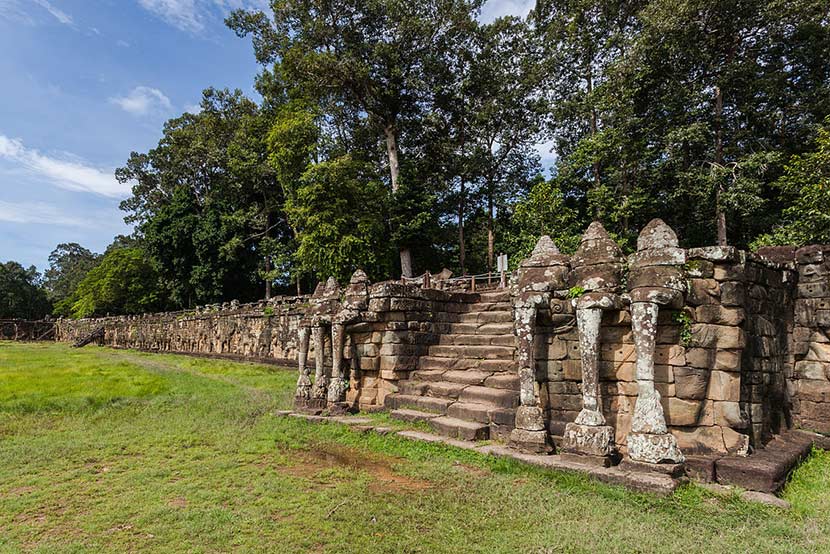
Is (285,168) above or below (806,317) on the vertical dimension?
above

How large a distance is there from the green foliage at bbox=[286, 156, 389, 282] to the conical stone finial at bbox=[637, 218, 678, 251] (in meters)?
18.1

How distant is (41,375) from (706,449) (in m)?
15.7

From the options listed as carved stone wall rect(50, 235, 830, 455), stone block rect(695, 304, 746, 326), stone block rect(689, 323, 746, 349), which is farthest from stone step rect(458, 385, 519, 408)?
stone block rect(695, 304, 746, 326)

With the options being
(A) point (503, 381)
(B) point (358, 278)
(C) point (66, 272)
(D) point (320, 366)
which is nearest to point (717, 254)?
(A) point (503, 381)

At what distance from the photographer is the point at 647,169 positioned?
64.7ft

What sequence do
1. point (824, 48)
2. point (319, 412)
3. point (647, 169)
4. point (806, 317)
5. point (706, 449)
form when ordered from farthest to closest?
point (647, 169) → point (824, 48) → point (319, 412) → point (806, 317) → point (706, 449)

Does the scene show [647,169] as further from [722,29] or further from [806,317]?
[806,317]

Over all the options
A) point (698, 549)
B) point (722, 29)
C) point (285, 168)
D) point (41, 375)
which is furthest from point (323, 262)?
point (698, 549)

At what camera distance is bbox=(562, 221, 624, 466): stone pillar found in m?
5.00

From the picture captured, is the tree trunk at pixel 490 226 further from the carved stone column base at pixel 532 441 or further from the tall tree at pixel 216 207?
the carved stone column base at pixel 532 441

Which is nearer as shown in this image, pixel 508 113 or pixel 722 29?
pixel 722 29

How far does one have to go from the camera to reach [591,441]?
5.01m

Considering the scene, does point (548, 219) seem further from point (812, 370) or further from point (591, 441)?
point (591, 441)

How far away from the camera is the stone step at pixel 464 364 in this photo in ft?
24.3
